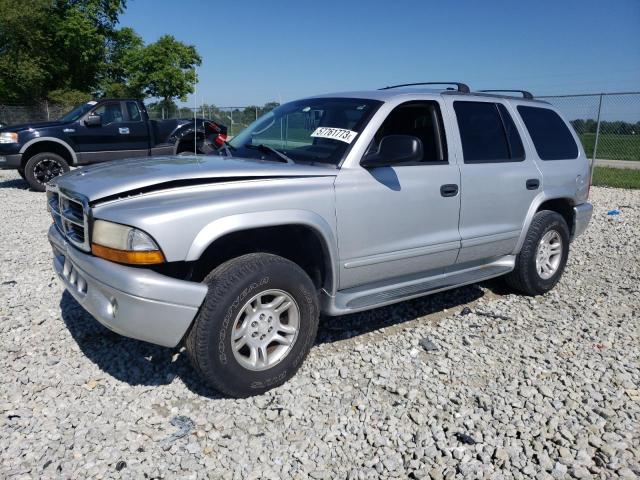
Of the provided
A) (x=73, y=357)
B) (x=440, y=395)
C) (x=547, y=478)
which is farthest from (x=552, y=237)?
(x=73, y=357)

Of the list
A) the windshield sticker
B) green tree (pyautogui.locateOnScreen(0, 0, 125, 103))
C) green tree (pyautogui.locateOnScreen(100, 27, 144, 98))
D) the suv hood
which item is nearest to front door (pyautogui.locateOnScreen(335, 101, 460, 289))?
the windshield sticker

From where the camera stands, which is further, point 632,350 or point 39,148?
point 39,148

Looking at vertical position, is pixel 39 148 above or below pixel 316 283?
above

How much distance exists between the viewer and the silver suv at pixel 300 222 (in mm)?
2621

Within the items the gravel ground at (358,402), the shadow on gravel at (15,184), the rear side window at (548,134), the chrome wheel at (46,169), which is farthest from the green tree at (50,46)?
the rear side window at (548,134)

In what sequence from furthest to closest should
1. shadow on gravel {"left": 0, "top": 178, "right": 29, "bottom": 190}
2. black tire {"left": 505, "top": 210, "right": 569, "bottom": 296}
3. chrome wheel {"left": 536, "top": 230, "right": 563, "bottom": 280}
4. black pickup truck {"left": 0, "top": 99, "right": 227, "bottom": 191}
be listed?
shadow on gravel {"left": 0, "top": 178, "right": 29, "bottom": 190}, black pickup truck {"left": 0, "top": 99, "right": 227, "bottom": 191}, chrome wheel {"left": 536, "top": 230, "right": 563, "bottom": 280}, black tire {"left": 505, "top": 210, "right": 569, "bottom": 296}

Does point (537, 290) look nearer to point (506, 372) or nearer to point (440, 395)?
point (506, 372)

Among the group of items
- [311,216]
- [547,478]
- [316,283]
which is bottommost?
[547,478]

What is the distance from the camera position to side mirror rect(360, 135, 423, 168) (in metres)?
3.18

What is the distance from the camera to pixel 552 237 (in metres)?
4.77

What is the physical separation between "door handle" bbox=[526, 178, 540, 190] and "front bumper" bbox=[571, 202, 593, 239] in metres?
0.82

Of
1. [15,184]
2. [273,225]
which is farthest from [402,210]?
[15,184]

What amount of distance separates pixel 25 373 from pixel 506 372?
3145mm

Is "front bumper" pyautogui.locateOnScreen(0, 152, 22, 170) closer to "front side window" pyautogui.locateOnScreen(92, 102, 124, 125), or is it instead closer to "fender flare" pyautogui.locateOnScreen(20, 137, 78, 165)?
"fender flare" pyautogui.locateOnScreen(20, 137, 78, 165)
